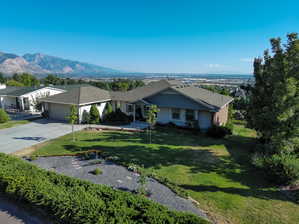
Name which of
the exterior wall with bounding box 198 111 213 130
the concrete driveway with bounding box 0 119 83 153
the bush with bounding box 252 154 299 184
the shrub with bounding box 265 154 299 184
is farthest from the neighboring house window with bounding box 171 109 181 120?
the shrub with bounding box 265 154 299 184

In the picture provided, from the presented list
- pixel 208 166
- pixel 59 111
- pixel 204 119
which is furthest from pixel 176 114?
pixel 59 111

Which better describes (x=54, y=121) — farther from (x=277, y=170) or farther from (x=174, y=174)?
(x=277, y=170)

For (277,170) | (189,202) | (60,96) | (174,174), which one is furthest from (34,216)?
(60,96)

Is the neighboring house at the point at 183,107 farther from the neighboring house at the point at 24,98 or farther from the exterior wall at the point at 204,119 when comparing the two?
the neighboring house at the point at 24,98

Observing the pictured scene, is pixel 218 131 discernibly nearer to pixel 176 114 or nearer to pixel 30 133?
pixel 176 114

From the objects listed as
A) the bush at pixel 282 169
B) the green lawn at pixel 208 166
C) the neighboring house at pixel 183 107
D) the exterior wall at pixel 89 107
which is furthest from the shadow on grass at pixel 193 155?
the exterior wall at pixel 89 107
